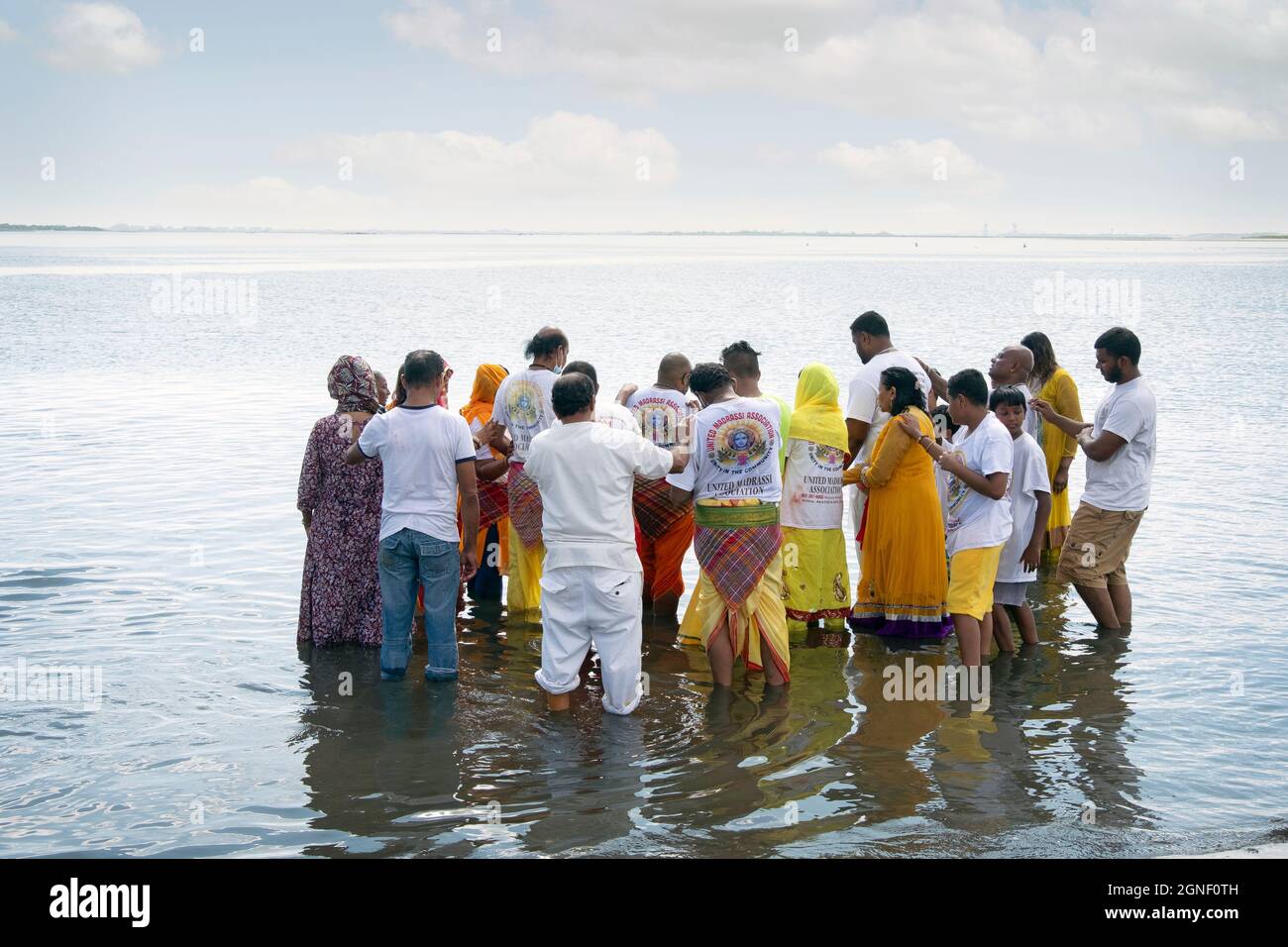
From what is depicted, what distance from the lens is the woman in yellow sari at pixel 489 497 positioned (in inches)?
299

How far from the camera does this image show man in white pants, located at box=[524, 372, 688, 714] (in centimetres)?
566

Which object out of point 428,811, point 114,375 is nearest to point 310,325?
point 114,375

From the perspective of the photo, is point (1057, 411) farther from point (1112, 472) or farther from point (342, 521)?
point (342, 521)

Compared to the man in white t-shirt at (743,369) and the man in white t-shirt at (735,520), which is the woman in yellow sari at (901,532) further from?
the man in white t-shirt at (735,520)

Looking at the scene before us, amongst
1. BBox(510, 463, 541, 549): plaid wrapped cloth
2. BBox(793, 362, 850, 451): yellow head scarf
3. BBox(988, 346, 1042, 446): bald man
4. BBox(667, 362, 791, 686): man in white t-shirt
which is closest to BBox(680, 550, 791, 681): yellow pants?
BBox(667, 362, 791, 686): man in white t-shirt

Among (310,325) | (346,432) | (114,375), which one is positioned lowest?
(346,432)

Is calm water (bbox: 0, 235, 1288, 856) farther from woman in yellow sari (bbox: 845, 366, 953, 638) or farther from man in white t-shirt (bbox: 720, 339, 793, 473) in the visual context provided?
man in white t-shirt (bbox: 720, 339, 793, 473)

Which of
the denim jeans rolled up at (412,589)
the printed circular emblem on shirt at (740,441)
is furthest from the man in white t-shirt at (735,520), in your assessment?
the denim jeans rolled up at (412,589)

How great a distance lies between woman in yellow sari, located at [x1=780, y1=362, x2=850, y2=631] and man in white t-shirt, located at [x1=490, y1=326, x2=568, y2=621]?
1.55 m

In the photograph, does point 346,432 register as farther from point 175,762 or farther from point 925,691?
point 925,691

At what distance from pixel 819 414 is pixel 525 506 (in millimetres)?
1980

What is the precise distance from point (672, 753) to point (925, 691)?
5.67ft

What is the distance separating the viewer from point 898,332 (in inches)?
1470
